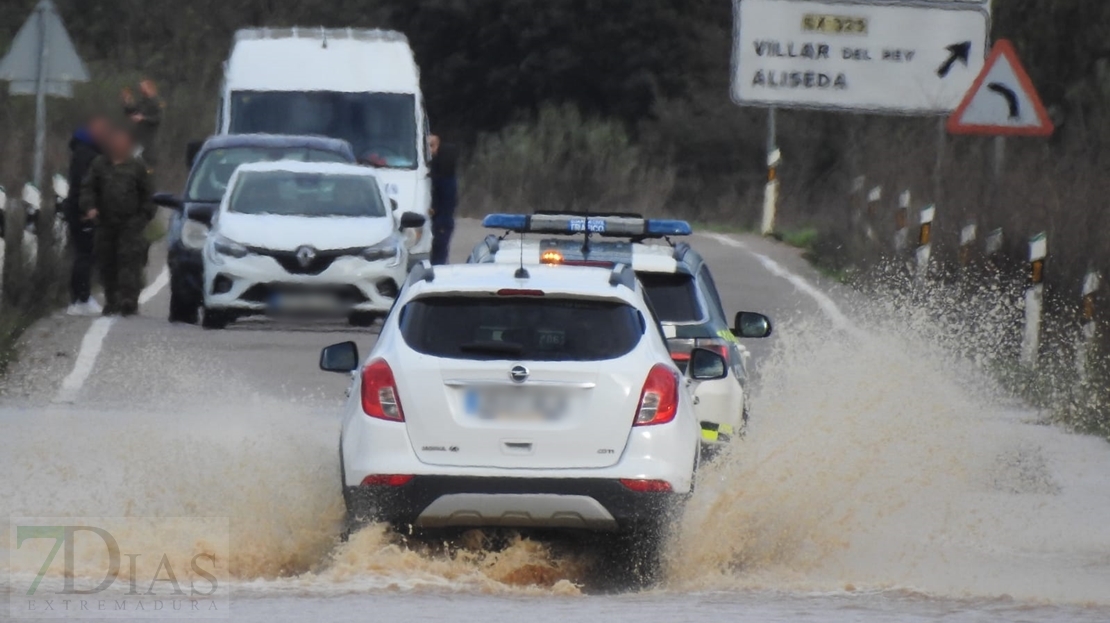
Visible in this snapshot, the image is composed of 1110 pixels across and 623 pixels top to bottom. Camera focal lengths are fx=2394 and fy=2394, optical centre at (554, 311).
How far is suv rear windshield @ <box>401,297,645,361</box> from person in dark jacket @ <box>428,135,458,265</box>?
15383mm

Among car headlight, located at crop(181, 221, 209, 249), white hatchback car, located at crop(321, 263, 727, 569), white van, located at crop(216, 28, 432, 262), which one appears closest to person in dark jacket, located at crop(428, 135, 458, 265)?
white van, located at crop(216, 28, 432, 262)

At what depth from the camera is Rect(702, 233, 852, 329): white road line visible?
2175cm

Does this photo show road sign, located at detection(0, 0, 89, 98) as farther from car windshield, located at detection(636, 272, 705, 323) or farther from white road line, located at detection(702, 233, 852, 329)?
car windshield, located at detection(636, 272, 705, 323)

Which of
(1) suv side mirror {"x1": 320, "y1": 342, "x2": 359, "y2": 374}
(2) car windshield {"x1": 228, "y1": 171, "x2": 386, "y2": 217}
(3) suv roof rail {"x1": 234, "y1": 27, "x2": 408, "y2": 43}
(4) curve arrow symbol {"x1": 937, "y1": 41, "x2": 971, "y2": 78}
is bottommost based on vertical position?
(4) curve arrow symbol {"x1": 937, "y1": 41, "x2": 971, "y2": 78}

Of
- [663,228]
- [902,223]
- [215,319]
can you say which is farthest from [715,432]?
[902,223]

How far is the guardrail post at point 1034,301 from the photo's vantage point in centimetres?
1867

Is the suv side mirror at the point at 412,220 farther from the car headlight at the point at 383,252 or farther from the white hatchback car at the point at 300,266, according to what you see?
the car headlight at the point at 383,252

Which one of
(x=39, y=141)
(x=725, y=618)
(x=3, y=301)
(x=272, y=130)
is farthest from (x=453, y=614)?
(x=272, y=130)

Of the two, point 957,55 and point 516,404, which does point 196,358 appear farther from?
point 957,55

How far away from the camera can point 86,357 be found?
18.2m

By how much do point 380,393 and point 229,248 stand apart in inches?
403

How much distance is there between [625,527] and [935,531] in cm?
272

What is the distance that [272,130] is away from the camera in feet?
86.2

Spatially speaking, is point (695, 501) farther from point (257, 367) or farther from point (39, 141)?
point (39, 141)
